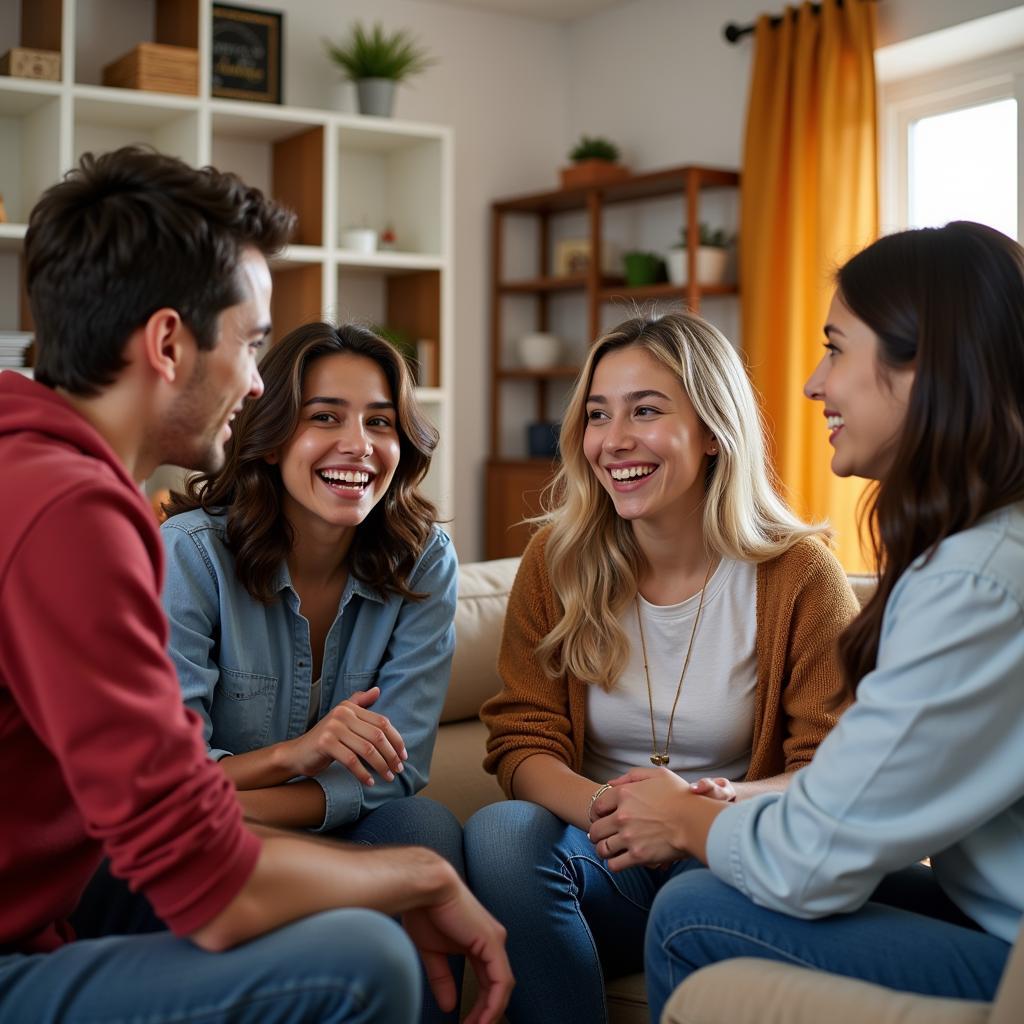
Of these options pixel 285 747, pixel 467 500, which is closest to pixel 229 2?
pixel 467 500

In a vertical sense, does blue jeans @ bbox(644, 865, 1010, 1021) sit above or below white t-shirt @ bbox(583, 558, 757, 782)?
below

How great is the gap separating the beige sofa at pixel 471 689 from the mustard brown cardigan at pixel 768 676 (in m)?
0.25

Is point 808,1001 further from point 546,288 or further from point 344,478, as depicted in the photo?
point 546,288

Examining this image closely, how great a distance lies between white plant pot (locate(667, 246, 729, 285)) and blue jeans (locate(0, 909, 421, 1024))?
3723mm

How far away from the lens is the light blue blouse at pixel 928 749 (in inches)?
47.2

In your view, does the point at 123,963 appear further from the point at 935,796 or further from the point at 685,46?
the point at 685,46

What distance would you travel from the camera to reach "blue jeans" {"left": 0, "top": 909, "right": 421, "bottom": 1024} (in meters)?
1.08

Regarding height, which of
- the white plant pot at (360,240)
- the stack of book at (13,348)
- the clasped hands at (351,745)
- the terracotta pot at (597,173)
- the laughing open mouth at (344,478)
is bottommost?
the clasped hands at (351,745)

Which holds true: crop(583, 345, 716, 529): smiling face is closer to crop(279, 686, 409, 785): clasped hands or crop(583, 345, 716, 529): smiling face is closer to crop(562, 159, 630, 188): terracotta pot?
crop(279, 686, 409, 785): clasped hands

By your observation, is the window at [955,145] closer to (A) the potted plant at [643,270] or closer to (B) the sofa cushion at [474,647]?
(A) the potted plant at [643,270]

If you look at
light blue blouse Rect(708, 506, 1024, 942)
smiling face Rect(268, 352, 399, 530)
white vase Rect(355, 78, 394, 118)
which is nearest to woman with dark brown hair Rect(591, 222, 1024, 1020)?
light blue blouse Rect(708, 506, 1024, 942)

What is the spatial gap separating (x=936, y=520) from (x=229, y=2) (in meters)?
3.94

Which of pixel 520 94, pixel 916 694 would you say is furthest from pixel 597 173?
pixel 916 694

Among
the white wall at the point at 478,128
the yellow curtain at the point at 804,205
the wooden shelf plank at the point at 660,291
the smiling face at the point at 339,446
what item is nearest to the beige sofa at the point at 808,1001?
the smiling face at the point at 339,446
